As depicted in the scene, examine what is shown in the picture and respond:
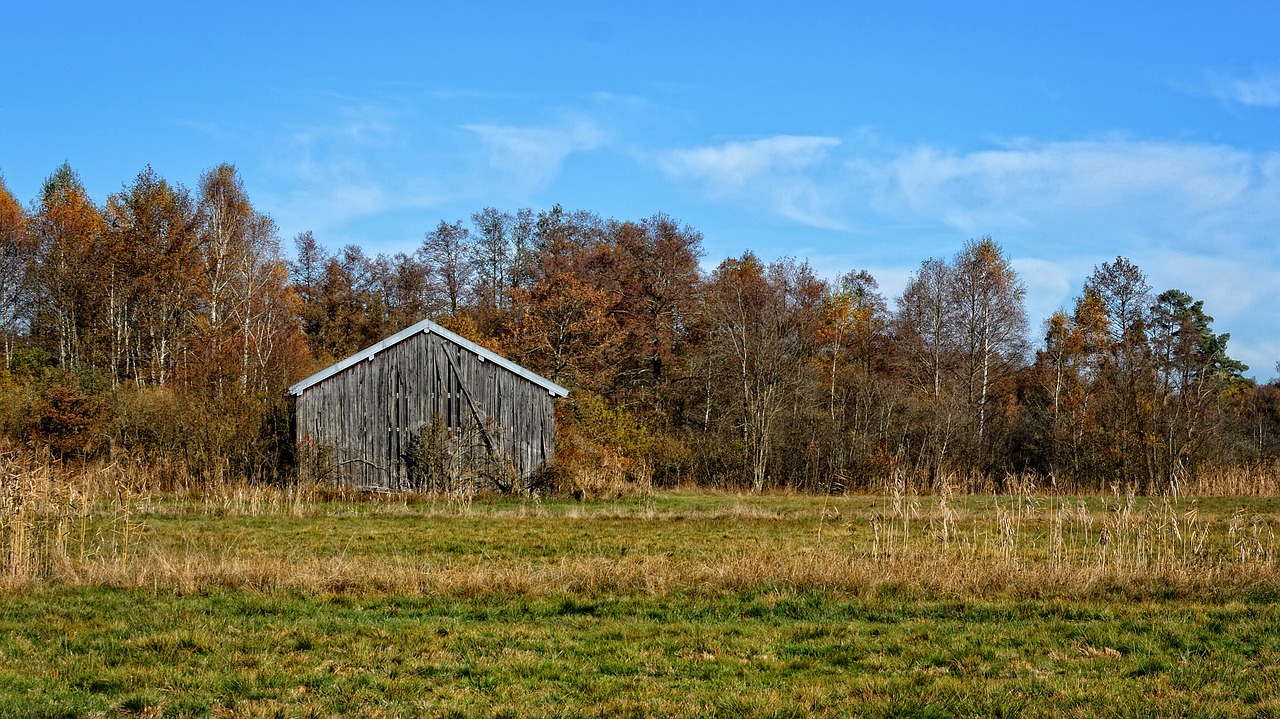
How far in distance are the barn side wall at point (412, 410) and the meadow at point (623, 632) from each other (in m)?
14.0

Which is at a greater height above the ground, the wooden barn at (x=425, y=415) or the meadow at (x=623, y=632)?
the wooden barn at (x=425, y=415)

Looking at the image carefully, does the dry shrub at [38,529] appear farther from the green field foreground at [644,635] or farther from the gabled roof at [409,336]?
the gabled roof at [409,336]

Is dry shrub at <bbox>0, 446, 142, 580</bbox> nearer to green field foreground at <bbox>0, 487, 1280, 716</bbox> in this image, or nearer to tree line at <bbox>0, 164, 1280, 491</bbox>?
green field foreground at <bbox>0, 487, 1280, 716</bbox>

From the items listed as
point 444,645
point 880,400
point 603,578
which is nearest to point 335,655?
point 444,645

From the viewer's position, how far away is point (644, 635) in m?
9.53

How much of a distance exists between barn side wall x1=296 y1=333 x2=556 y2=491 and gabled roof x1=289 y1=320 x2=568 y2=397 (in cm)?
17

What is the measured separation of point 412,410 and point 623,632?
22227 mm

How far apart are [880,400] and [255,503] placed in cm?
2951

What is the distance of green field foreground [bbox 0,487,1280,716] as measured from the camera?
7168 millimetres

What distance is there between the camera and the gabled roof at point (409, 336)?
1186 inches

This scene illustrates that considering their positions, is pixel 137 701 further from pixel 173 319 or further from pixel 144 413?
pixel 173 319

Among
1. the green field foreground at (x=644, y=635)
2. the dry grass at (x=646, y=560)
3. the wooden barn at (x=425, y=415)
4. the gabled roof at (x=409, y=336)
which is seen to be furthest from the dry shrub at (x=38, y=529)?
the wooden barn at (x=425, y=415)

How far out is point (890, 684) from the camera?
7562 millimetres

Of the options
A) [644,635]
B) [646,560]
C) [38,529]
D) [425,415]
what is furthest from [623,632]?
[425,415]
